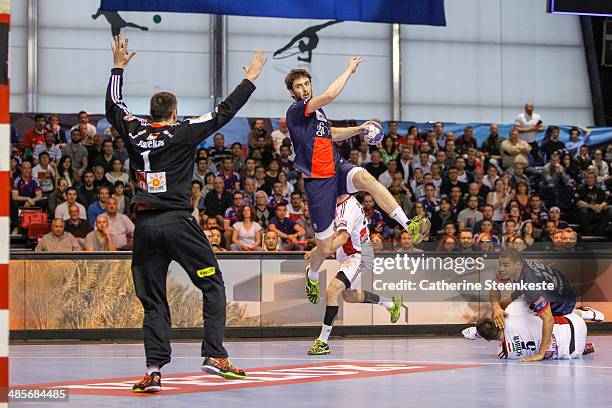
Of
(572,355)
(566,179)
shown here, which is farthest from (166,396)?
(566,179)

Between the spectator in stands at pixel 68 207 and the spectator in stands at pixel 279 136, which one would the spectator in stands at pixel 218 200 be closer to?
the spectator in stands at pixel 68 207

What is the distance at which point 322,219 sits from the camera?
10.9 metres

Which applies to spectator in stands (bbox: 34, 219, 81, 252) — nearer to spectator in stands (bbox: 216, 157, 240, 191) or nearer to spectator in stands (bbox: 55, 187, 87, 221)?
spectator in stands (bbox: 55, 187, 87, 221)

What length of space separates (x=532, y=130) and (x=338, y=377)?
14.2 m

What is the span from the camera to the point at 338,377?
28.3 ft

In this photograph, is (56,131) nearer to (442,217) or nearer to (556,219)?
(442,217)

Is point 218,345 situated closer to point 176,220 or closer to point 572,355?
point 176,220

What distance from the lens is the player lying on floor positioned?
10352 millimetres

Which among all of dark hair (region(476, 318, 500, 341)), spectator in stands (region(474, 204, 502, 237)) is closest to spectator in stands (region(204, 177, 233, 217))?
spectator in stands (region(474, 204, 502, 237))

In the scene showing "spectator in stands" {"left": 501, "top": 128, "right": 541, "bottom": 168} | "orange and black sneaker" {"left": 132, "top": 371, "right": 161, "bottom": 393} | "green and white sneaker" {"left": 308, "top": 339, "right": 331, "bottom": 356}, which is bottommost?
"green and white sneaker" {"left": 308, "top": 339, "right": 331, "bottom": 356}

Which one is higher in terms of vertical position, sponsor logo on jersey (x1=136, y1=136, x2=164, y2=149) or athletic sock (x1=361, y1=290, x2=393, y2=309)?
sponsor logo on jersey (x1=136, y1=136, x2=164, y2=149)

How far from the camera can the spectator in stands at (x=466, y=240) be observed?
1534 cm

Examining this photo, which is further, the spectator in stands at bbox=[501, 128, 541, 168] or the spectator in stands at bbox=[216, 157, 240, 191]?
the spectator in stands at bbox=[501, 128, 541, 168]

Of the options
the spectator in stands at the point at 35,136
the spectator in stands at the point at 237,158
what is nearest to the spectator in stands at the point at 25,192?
the spectator in stands at the point at 35,136
